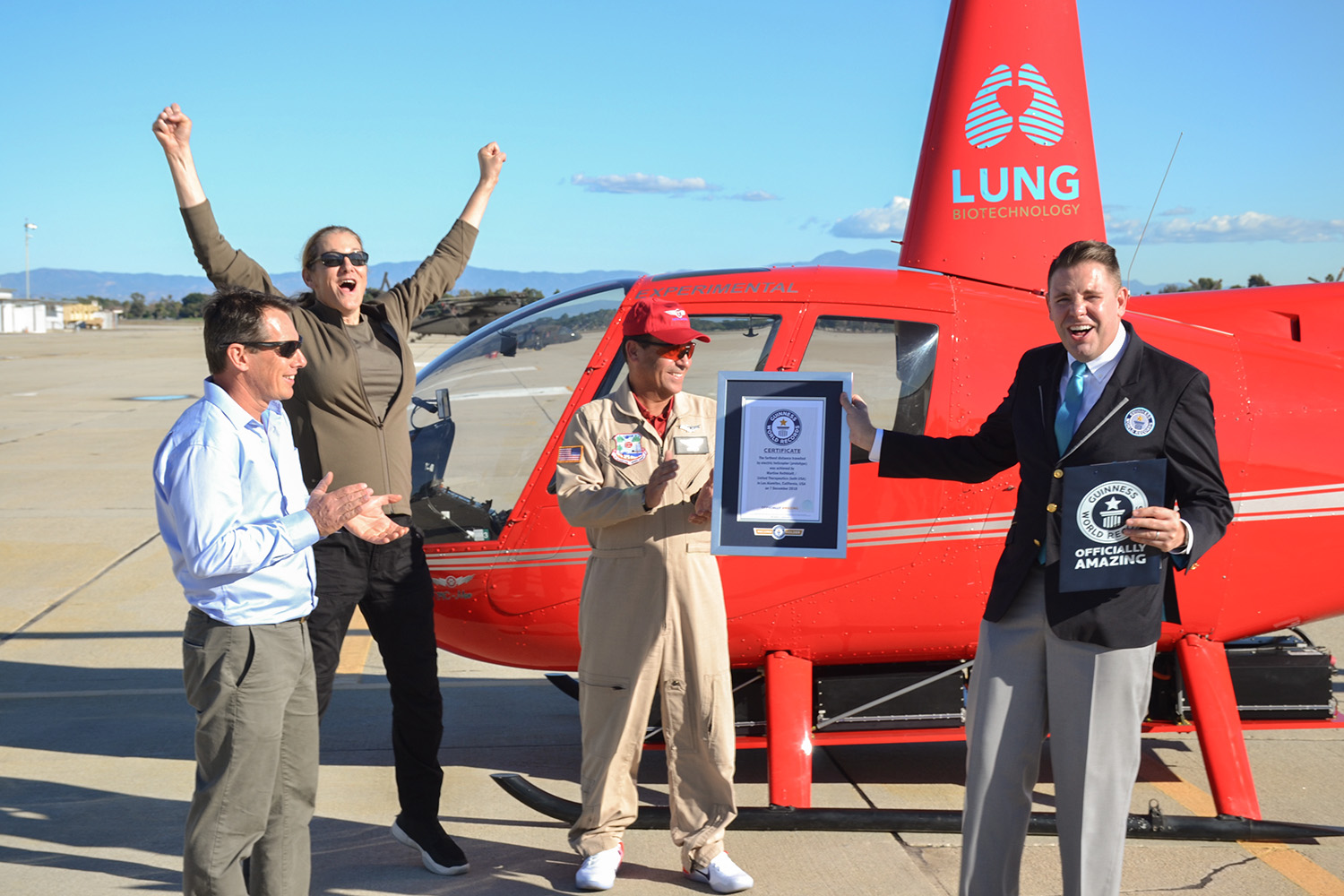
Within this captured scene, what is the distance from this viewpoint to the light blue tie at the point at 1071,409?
2.70m

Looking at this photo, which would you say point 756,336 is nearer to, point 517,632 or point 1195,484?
point 517,632

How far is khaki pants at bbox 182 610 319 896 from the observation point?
2.57 meters

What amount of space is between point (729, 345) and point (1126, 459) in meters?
1.88

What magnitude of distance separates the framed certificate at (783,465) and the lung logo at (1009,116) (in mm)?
2001

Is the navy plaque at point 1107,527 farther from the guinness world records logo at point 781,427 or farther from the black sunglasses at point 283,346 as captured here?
the black sunglasses at point 283,346

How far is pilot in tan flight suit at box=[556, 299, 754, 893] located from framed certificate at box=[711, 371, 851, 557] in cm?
12

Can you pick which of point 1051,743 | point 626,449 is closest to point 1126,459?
point 1051,743

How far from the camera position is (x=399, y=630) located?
357 centimetres

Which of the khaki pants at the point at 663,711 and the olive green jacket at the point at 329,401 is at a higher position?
the olive green jacket at the point at 329,401

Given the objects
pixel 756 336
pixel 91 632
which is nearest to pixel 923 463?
pixel 756 336

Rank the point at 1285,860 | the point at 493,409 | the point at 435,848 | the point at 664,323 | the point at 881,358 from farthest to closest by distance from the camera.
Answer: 1. the point at 493,409
2. the point at 881,358
3. the point at 1285,860
4. the point at 435,848
5. the point at 664,323

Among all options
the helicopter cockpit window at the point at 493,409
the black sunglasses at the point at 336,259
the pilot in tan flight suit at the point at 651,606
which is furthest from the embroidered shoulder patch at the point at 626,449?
the black sunglasses at the point at 336,259

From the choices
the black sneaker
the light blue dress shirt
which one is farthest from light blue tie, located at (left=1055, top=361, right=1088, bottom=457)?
the black sneaker

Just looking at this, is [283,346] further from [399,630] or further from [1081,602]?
[1081,602]
